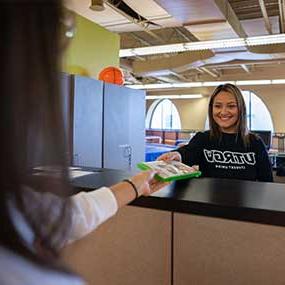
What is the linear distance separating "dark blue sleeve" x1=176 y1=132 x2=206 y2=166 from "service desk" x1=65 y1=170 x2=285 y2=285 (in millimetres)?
664

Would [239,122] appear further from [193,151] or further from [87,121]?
[87,121]

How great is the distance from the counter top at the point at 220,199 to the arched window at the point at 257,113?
1041 cm

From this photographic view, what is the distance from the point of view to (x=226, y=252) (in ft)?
3.67

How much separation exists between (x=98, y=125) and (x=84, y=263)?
2.34 metres

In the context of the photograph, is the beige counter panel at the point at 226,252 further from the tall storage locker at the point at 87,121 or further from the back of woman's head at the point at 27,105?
the tall storage locker at the point at 87,121

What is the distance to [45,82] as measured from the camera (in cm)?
43

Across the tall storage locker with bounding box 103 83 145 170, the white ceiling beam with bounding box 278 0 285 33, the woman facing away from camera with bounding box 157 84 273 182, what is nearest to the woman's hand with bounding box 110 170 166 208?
the woman facing away from camera with bounding box 157 84 273 182

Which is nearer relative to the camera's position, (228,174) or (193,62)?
(228,174)

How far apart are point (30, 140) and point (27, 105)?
0.14 feet

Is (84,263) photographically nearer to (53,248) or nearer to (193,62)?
(53,248)

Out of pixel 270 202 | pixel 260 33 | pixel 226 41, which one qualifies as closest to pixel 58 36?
pixel 270 202

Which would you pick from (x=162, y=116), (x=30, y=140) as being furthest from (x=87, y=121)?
(x=162, y=116)

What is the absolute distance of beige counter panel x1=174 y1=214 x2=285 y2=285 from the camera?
3.44 ft

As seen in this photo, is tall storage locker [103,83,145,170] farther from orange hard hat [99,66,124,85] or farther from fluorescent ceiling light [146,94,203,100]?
fluorescent ceiling light [146,94,203,100]
